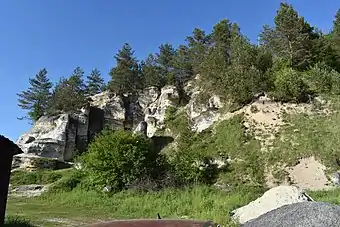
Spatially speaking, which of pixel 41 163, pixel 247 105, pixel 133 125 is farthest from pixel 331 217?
pixel 133 125

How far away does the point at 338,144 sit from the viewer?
1152 inches

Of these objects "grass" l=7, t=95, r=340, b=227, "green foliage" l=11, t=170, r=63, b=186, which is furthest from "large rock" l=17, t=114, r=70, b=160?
"grass" l=7, t=95, r=340, b=227

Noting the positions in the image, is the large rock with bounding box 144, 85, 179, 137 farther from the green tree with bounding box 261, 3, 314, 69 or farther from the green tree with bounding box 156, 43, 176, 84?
the green tree with bounding box 261, 3, 314, 69

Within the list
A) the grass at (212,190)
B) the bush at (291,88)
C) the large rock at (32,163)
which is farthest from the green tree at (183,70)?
the large rock at (32,163)

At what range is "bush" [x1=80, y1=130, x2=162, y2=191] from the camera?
27.2 m

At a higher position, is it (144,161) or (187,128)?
(187,128)

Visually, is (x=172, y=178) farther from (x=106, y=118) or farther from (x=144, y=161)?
(x=106, y=118)

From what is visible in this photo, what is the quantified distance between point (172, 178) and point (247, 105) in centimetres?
1617

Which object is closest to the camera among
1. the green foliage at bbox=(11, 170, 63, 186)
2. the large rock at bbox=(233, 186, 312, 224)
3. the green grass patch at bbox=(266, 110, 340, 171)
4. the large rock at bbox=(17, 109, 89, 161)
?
the large rock at bbox=(233, 186, 312, 224)

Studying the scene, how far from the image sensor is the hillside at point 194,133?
24.0 metres

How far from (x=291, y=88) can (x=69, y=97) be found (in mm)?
34211

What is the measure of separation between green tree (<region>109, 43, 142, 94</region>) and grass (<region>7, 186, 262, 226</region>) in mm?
34224

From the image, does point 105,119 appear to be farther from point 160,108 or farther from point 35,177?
point 35,177

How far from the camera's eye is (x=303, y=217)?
8391 millimetres
